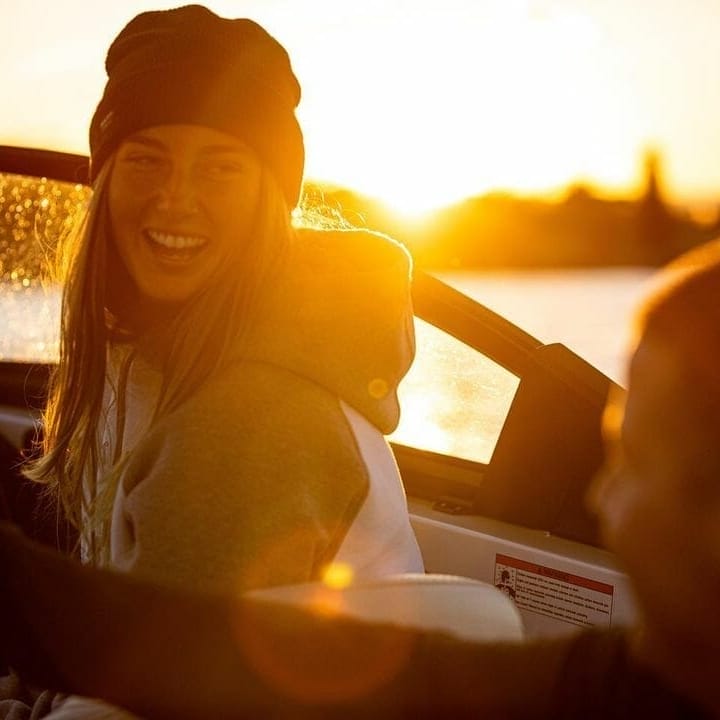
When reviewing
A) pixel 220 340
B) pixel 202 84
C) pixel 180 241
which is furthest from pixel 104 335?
pixel 202 84

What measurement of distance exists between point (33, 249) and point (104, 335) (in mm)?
1019

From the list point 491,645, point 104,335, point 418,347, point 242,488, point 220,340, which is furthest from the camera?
point 418,347

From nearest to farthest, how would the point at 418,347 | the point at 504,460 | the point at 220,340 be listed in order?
the point at 220,340, the point at 504,460, the point at 418,347

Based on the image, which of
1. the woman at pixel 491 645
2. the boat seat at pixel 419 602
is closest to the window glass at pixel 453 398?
the boat seat at pixel 419 602

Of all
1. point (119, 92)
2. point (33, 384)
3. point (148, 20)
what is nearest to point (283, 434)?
point (119, 92)

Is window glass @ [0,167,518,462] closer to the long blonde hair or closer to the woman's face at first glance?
the long blonde hair

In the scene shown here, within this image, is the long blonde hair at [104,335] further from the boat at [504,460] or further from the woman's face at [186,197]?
the boat at [504,460]

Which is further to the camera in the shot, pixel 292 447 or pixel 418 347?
pixel 418 347

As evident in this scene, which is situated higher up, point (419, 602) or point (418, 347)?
point (418, 347)

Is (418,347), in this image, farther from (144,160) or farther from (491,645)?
(491,645)

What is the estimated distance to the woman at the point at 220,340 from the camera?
4.92 feet

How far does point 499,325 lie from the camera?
274cm

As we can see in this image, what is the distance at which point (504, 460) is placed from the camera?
9.02 ft

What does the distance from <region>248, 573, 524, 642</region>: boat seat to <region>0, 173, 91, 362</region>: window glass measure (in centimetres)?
165
